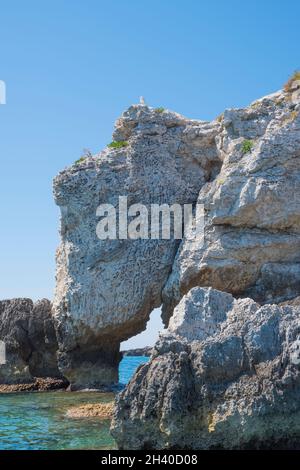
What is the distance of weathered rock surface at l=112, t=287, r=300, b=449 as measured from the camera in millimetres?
14188

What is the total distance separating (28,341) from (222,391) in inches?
844

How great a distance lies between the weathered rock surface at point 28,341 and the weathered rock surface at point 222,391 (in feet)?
63.4

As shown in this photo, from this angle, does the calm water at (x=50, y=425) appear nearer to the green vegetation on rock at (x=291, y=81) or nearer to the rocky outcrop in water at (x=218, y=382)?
the rocky outcrop in water at (x=218, y=382)

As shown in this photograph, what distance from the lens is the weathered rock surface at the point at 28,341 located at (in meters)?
33.7

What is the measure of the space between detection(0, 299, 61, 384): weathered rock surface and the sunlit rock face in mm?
3793

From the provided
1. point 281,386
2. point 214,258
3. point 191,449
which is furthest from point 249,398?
point 214,258

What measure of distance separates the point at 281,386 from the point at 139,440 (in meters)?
3.46

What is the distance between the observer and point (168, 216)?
28.3 m

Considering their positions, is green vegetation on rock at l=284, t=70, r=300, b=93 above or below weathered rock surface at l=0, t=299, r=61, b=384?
above

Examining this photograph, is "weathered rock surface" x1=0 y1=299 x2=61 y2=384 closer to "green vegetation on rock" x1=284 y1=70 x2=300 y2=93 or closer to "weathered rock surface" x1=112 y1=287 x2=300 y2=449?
"green vegetation on rock" x1=284 y1=70 x2=300 y2=93

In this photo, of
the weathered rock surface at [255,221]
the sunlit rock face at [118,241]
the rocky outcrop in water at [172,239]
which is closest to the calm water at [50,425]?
the sunlit rock face at [118,241]

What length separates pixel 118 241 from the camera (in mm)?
28375

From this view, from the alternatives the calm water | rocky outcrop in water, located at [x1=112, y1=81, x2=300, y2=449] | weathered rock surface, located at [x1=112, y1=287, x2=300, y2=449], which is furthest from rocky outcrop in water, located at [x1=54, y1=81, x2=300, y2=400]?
weathered rock surface, located at [x1=112, y1=287, x2=300, y2=449]

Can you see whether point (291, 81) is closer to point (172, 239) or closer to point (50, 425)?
point (172, 239)
